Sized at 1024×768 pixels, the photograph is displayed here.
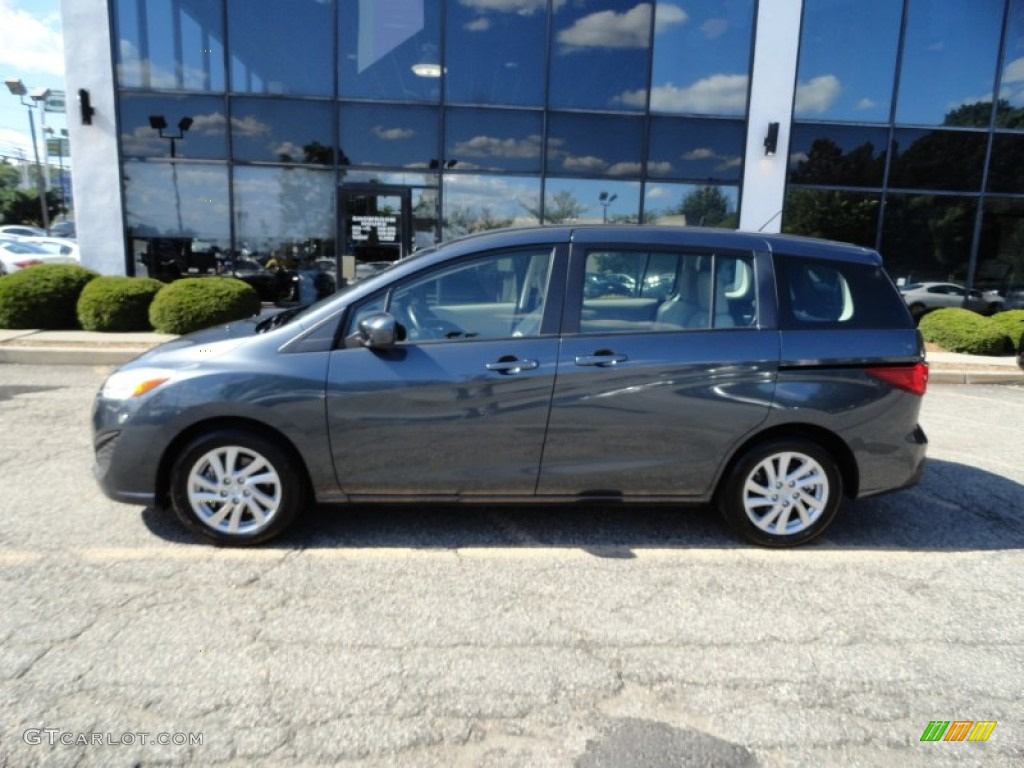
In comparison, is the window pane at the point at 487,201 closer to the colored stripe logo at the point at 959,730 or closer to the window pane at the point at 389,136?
the window pane at the point at 389,136

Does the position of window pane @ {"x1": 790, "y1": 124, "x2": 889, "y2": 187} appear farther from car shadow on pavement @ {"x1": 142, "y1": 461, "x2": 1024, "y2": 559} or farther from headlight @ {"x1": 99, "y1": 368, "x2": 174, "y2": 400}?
headlight @ {"x1": 99, "y1": 368, "x2": 174, "y2": 400}

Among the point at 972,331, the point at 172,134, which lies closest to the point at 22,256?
the point at 172,134

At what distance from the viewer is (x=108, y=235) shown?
12578 mm

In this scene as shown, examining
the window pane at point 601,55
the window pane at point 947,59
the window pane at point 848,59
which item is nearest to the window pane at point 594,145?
the window pane at point 601,55

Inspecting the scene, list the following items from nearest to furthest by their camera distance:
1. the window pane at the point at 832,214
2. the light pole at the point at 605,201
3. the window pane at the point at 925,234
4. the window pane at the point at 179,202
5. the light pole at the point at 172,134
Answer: the light pole at the point at 172,134, the window pane at the point at 179,202, the light pole at the point at 605,201, the window pane at the point at 832,214, the window pane at the point at 925,234

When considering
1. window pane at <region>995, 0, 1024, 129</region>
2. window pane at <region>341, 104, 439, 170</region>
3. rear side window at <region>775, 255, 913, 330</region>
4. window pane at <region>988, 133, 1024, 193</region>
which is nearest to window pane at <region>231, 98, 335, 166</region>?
window pane at <region>341, 104, 439, 170</region>

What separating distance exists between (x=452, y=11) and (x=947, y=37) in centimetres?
908

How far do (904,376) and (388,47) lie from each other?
1122 cm

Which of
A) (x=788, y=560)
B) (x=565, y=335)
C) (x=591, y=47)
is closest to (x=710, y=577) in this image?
(x=788, y=560)

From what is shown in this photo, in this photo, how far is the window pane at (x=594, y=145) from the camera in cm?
1268

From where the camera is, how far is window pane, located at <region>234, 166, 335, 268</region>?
12.6m

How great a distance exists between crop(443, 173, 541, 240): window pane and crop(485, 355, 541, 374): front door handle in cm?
951

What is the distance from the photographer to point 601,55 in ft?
41.2

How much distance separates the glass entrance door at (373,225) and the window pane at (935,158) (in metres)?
9.13
